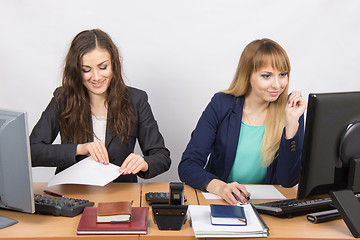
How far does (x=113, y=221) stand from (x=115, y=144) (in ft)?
3.12

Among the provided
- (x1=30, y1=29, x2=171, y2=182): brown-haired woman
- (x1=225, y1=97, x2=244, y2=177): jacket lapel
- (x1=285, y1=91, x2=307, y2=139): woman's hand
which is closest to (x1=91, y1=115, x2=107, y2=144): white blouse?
(x1=30, y1=29, x2=171, y2=182): brown-haired woman

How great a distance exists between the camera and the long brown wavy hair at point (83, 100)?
93.8 inches

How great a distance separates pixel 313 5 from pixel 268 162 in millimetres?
1553

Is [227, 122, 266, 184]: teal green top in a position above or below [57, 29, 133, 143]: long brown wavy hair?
below

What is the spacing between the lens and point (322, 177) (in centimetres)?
157

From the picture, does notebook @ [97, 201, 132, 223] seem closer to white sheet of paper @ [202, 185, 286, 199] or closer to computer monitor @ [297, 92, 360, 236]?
white sheet of paper @ [202, 185, 286, 199]

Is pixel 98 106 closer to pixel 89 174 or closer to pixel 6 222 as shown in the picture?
pixel 89 174

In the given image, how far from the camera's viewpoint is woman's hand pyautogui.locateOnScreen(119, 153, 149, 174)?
200cm

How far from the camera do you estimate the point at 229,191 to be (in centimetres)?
190

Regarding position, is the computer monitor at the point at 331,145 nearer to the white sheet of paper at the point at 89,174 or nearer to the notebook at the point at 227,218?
the notebook at the point at 227,218

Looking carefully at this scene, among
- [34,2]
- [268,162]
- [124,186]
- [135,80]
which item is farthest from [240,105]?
[34,2]

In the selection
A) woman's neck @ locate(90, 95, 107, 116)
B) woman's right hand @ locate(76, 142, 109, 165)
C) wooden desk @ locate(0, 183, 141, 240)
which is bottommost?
wooden desk @ locate(0, 183, 141, 240)

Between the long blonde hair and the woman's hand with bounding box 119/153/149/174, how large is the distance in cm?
70

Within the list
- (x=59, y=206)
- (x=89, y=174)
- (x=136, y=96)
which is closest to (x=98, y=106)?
(x=136, y=96)
